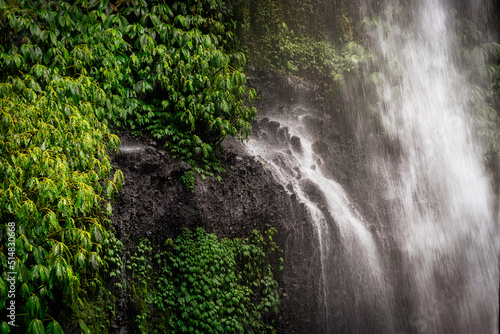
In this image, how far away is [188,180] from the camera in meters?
5.16

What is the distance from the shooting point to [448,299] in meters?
6.72

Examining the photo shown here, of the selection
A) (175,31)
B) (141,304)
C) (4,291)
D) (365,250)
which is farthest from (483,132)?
(4,291)

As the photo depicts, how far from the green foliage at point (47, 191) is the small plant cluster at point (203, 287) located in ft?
2.38

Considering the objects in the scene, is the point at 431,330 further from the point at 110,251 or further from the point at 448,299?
the point at 110,251

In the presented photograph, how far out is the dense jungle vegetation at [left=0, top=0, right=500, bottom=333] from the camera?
3.05 metres

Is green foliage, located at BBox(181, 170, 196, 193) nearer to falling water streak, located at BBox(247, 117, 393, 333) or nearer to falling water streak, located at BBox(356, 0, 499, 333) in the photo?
falling water streak, located at BBox(247, 117, 393, 333)

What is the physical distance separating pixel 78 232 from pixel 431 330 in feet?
19.9

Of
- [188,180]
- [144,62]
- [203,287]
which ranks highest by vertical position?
[144,62]

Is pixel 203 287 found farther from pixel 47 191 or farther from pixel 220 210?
pixel 47 191

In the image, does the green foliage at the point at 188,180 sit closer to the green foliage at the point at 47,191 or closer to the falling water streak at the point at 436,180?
the green foliage at the point at 47,191

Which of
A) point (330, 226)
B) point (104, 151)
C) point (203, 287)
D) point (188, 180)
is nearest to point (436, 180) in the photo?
point (330, 226)

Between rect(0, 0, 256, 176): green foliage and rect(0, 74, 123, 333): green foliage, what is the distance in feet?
1.25

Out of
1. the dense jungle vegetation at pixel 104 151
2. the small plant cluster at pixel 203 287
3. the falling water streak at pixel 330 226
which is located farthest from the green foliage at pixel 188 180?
the falling water streak at pixel 330 226

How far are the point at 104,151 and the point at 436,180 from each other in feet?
23.3
